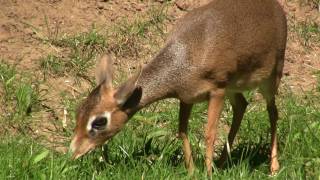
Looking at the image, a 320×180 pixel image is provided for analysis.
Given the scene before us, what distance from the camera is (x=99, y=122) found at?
595 cm

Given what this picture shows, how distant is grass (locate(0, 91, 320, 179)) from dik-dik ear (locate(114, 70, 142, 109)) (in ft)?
1.46

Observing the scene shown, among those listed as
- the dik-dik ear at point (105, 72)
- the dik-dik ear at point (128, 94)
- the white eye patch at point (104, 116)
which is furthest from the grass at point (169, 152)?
the dik-dik ear at point (105, 72)

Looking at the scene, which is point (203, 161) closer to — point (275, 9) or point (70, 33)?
point (275, 9)

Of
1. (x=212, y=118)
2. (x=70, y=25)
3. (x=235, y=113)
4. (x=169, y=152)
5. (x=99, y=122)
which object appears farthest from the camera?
(x=70, y=25)

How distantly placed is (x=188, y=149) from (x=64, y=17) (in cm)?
277

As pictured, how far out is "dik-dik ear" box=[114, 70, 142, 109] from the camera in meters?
5.96

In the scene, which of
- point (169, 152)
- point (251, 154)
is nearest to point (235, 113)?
point (251, 154)

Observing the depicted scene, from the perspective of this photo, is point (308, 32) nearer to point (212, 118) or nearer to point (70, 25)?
point (70, 25)

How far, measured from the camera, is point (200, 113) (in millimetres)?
7523

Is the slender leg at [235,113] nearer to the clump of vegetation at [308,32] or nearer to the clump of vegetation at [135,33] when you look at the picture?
the clump of vegetation at [135,33]

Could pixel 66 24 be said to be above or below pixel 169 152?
above

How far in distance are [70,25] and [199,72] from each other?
268 centimetres

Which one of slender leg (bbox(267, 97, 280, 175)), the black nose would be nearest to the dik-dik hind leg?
slender leg (bbox(267, 97, 280, 175))

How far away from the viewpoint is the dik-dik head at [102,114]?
5.93 meters
